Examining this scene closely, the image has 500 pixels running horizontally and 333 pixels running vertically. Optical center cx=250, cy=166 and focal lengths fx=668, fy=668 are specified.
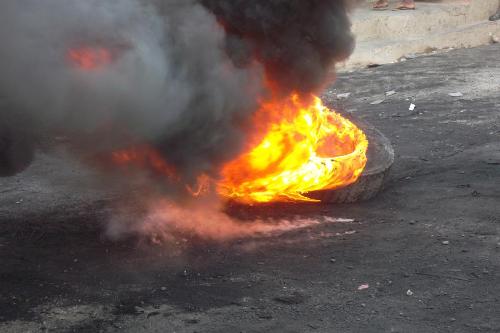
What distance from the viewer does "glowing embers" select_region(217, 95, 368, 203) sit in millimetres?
4848

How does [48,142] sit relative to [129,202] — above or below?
above

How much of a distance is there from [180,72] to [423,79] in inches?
263

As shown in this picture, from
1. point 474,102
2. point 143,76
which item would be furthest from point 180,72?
point 474,102

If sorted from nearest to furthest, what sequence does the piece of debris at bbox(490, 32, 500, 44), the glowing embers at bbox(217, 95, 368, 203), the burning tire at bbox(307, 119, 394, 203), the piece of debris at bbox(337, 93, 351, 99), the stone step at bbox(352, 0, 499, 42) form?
1. the glowing embers at bbox(217, 95, 368, 203)
2. the burning tire at bbox(307, 119, 394, 203)
3. the piece of debris at bbox(337, 93, 351, 99)
4. the stone step at bbox(352, 0, 499, 42)
5. the piece of debris at bbox(490, 32, 500, 44)

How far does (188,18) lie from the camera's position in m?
4.16

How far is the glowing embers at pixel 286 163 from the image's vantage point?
4.85 metres

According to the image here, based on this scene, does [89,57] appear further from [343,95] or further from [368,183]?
[343,95]

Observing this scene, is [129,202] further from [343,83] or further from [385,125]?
[343,83]

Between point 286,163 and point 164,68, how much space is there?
55.9 inches

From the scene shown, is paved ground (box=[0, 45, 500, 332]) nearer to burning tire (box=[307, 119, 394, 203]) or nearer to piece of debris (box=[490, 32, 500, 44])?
burning tire (box=[307, 119, 394, 203])

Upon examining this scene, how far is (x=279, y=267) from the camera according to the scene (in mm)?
4430

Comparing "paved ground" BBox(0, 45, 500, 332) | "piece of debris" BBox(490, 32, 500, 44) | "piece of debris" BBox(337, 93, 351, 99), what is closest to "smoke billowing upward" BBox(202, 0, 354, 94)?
"paved ground" BBox(0, 45, 500, 332)

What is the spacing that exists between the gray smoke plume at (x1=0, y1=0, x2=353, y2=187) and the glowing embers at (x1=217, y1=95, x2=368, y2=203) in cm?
17

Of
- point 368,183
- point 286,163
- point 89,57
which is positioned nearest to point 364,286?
point 286,163
